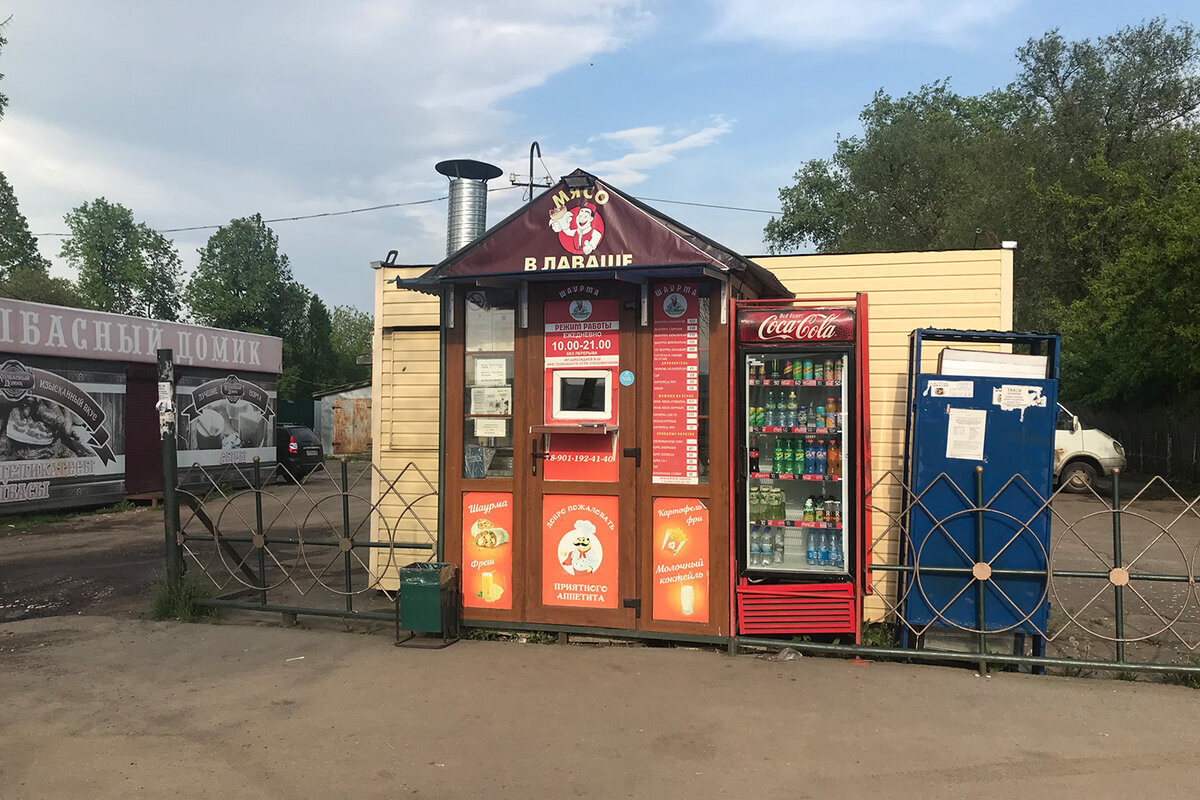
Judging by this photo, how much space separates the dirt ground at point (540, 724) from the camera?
4.35 meters

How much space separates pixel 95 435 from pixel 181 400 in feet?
7.51

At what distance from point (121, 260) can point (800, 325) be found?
6527 centimetres

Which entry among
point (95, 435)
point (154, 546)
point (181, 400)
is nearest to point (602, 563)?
Result: point (154, 546)

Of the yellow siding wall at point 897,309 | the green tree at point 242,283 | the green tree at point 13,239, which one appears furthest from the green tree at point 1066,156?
the green tree at point 13,239

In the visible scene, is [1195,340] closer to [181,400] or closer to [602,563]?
[602,563]

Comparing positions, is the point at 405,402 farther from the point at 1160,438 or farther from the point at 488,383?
the point at 1160,438

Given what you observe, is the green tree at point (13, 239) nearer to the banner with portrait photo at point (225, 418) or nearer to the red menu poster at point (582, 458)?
the banner with portrait photo at point (225, 418)

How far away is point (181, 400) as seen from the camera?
61.6 feet

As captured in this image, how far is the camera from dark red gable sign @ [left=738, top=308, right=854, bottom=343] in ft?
21.0

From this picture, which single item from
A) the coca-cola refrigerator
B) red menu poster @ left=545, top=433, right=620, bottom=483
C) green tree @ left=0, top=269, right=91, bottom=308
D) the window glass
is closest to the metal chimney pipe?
the window glass

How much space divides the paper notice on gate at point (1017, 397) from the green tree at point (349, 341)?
57.8 meters

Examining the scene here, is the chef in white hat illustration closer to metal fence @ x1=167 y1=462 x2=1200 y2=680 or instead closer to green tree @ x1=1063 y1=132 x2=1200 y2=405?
metal fence @ x1=167 y1=462 x2=1200 y2=680

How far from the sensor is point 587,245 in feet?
21.6

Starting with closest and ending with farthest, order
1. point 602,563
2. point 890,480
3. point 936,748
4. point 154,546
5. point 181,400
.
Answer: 1. point 936,748
2. point 602,563
3. point 890,480
4. point 154,546
5. point 181,400
